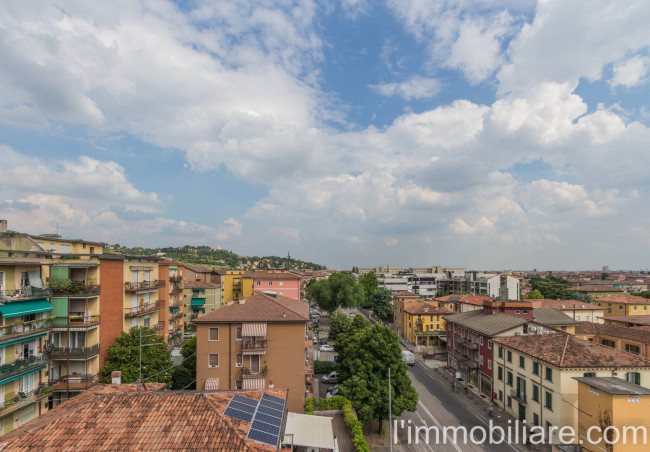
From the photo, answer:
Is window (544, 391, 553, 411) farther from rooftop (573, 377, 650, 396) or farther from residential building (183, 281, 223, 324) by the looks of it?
residential building (183, 281, 223, 324)

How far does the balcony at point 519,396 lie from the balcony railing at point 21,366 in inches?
1607

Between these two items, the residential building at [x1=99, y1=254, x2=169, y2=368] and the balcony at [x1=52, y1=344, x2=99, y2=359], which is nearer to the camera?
the balcony at [x1=52, y1=344, x2=99, y2=359]

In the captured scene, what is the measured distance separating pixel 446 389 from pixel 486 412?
274 inches

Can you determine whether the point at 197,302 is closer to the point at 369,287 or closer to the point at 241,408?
the point at 241,408

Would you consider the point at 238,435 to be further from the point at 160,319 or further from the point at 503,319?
the point at 503,319

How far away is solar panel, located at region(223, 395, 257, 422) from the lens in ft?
46.6

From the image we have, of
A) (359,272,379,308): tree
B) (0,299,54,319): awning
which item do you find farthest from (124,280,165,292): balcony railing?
(359,272,379,308): tree

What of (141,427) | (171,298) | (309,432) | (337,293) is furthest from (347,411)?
(337,293)

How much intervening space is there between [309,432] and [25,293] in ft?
72.4

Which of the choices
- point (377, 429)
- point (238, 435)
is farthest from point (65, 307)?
point (377, 429)

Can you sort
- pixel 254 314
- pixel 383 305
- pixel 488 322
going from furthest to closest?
1. pixel 383 305
2. pixel 488 322
3. pixel 254 314

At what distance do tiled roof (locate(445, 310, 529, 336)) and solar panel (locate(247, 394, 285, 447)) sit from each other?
31343 millimetres

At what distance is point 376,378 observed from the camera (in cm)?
2898

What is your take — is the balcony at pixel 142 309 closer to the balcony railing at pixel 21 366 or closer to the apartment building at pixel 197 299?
Answer: the balcony railing at pixel 21 366
